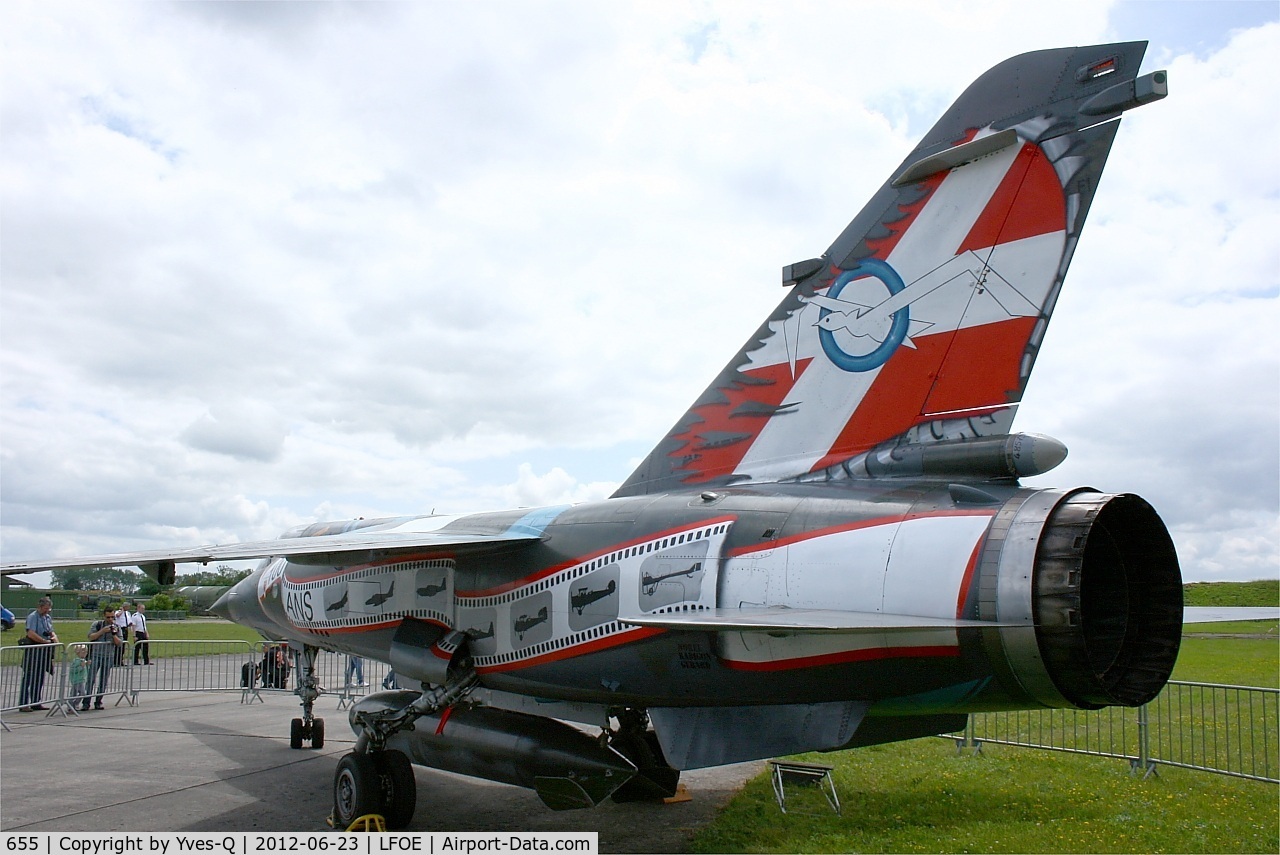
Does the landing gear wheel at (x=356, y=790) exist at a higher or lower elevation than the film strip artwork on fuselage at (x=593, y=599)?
lower

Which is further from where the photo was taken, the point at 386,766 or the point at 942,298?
the point at 386,766

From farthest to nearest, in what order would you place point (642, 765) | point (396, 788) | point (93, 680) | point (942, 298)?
point (93, 680) < point (642, 765) < point (396, 788) < point (942, 298)

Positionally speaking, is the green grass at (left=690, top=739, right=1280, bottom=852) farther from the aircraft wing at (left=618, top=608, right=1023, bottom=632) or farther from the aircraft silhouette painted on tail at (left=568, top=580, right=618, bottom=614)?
the aircraft wing at (left=618, top=608, right=1023, bottom=632)

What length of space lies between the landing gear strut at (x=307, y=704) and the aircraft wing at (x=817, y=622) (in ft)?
22.2

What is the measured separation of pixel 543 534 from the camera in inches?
235

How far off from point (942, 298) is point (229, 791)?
7249 millimetres

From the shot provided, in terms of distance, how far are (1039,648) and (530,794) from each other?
213 inches

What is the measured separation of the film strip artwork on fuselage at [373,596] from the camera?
21.6ft

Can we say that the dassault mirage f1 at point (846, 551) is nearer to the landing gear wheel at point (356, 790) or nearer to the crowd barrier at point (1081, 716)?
the landing gear wheel at point (356, 790)

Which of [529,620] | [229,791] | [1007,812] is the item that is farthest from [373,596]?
[1007,812]

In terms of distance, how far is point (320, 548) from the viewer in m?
5.78

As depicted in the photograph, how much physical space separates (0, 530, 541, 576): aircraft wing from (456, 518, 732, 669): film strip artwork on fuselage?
0.37 metres

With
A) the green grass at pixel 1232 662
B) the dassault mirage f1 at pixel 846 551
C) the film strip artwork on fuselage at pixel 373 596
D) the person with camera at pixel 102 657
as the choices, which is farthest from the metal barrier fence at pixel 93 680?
the green grass at pixel 1232 662

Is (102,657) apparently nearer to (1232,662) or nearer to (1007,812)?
(1007,812)
